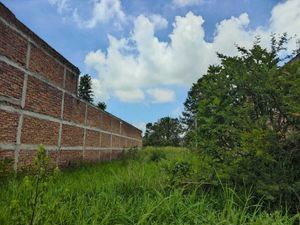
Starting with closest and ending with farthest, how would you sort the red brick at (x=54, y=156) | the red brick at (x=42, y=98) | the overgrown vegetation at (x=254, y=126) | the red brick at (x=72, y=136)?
1. the overgrown vegetation at (x=254, y=126)
2. the red brick at (x=42, y=98)
3. the red brick at (x=54, y=156)
4. the red brick at (x=72, y=136)

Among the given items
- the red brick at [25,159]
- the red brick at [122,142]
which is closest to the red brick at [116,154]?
the red brick at [122,142]

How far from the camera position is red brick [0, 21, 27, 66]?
7.17 meters

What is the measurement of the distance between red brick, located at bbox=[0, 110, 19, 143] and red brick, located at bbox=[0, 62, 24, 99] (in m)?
0.42

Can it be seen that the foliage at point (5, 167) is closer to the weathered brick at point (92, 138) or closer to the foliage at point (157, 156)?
the weathered brick at point (92, 138)

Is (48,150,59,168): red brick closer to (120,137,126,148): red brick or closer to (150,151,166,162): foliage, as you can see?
(150,151,166,162): foliage

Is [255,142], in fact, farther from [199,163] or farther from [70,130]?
[70,130]

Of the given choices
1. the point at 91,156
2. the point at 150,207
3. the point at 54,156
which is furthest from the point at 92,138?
the point at 150,207

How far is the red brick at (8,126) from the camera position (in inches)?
286

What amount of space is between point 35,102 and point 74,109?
10.8 ft

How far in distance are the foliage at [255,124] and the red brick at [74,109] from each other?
590cm

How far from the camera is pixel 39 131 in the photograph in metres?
9.08

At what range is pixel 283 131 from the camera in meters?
5.34

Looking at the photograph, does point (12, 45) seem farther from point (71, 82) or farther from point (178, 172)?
point (178, 172)

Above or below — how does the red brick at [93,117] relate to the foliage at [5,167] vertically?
above
